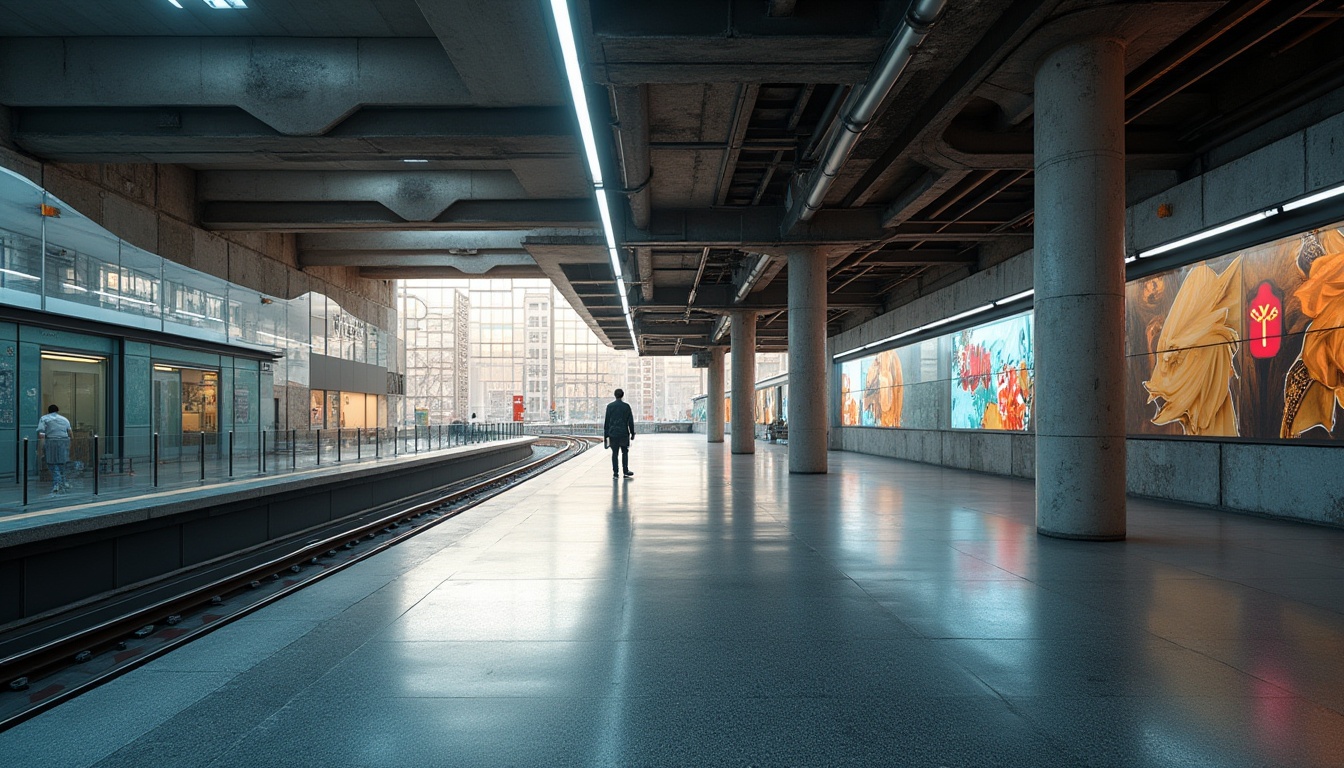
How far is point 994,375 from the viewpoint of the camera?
19750 millimetres

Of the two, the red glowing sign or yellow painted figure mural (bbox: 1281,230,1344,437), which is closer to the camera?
yellow painted figure mural (bbox: 1281,230,1344,437)

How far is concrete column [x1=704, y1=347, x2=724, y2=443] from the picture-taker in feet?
151

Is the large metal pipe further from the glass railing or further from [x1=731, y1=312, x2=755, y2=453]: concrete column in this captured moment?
[x1=731, y1=312, x2=755, y2=453]: concrete column

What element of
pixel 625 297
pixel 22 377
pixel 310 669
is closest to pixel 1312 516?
pixel 310 669

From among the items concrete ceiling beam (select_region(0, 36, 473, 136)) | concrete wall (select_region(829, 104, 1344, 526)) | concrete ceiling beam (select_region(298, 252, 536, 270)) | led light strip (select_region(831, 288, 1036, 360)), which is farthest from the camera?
concrete ceiling beam (select_region(298, 252, 536, 270))

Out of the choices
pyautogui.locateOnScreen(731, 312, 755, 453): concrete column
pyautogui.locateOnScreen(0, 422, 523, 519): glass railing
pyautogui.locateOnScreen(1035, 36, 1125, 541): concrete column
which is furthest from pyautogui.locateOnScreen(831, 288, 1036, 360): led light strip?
pyautogui.locateOnScreen(0, 422, 523, 519): glass railing

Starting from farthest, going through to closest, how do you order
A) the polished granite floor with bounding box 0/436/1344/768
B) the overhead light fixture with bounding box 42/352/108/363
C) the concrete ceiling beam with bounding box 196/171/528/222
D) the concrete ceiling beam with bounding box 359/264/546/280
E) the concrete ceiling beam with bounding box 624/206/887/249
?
the concrete ceiling beam with bounding box 359/264/546/280 → the concrete ceiling beam with bounding box 196/171/528/222 → the concrete ceiling beam with bounding box 624/206/887/249 → the overhead light fixture with bounding box 42/352/108/363 → the polished granite floor with bounding box 0/436/1344/768

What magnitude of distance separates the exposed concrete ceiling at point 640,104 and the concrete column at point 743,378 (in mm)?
8119

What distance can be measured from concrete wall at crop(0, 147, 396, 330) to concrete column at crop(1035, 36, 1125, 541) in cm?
1859

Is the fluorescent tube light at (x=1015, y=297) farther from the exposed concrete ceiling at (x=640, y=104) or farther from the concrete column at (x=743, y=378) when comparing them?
the concrete column at (x=743, y=378)

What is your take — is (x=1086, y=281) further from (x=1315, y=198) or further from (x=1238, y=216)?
(x=1238, y=216)

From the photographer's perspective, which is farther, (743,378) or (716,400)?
(716,400)

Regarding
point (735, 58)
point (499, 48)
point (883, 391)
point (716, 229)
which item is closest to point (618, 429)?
point (716, 229)

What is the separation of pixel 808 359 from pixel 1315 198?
11.0 meters
